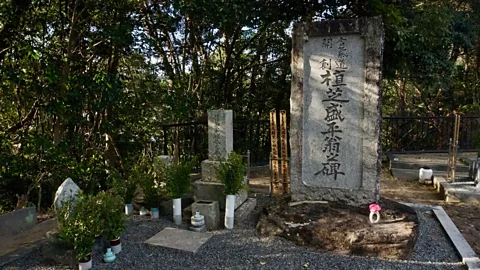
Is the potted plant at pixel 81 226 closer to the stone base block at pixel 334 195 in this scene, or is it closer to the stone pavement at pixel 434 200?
the stone base block at pixel 334 195

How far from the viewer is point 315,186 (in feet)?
15.1

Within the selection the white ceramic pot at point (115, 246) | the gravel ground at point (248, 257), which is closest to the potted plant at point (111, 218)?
the white ceramic pot at point (115, 246)

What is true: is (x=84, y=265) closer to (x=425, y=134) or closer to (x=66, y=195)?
(x=66, y=195)

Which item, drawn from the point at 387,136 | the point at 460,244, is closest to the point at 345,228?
the point at 460,244

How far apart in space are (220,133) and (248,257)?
2052 millimetres

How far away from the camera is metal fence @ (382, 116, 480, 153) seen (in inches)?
367

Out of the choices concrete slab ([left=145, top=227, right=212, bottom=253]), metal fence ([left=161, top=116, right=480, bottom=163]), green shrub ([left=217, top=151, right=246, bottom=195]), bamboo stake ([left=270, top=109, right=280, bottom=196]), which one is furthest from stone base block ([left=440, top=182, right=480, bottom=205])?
concrete slab ([left=145, top=227, right=212, bottom=253])

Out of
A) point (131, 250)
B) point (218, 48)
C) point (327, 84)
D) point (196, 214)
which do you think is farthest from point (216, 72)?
point (131, 250)

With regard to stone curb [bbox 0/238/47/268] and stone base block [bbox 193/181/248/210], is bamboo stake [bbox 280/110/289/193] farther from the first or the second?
stone curb [bbox 0/238/47/268]

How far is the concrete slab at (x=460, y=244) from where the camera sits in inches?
125

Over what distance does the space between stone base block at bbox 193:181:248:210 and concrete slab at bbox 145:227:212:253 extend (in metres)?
0.86

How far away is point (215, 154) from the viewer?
4.96 m

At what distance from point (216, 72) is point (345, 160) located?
5852 millimetres

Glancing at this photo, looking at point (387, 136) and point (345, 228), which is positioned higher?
point (387, 136)
